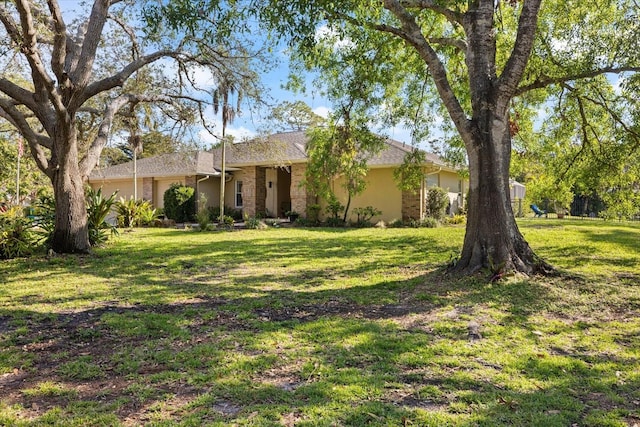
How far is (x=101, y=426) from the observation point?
104 inches

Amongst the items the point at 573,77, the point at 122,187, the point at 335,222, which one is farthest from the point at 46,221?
the point at 122,187

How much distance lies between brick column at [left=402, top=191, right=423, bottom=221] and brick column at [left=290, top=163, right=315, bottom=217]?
14.3 ft

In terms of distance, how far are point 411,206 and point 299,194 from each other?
5.42 m

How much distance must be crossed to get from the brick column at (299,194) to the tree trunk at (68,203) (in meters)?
11.4

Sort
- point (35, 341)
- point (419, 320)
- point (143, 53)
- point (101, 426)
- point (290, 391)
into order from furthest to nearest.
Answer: point (143, 53)
point (419, 320)
point (35, 341)
point (290, 391)
point (101, 426)

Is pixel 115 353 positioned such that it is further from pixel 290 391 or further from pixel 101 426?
pixel 290 391

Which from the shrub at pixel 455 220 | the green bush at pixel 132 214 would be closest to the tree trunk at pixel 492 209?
the shrub at pixel 455 220

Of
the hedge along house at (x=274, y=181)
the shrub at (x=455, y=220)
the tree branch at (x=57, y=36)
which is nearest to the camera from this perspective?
the tree branch at (x=57, y=36)

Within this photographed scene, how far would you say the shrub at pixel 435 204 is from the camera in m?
19.2

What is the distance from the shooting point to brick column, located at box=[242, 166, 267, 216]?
22344mm

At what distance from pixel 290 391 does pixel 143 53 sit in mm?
12751

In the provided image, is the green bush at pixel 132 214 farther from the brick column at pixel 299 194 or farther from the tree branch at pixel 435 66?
the tree branch at pixel 435 66

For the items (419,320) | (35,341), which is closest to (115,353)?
(35,341)

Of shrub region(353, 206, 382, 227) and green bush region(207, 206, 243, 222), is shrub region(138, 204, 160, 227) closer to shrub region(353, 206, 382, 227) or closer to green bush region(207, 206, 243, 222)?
green bush region(207, 206, 243, 222)
